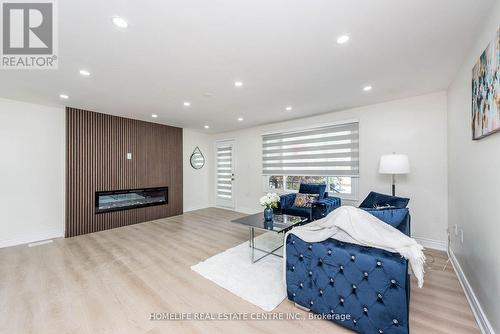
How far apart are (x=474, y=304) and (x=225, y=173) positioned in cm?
575

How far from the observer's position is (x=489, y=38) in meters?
1.66

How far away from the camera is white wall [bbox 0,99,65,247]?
11.9 ft

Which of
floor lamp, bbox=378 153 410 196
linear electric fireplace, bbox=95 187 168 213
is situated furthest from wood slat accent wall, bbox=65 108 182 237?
floor lamp, bbox=378 153 410 196

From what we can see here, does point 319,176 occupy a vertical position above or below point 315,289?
above

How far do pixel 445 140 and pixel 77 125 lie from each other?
6.62 metres

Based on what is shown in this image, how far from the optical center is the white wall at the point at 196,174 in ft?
20.7

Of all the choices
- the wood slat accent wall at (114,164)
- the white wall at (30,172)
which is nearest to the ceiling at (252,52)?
the white wall at (30,172)

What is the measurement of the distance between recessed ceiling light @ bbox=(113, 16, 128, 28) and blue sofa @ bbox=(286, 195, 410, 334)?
2.36 meters

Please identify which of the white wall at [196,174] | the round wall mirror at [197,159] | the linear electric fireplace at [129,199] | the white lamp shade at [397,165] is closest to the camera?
the white lamp shade at [397,165]

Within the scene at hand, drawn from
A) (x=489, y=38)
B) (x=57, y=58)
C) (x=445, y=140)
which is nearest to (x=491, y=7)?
(x=489, y=38)

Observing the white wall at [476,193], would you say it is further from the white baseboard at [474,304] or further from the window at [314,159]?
the window at [314,159]

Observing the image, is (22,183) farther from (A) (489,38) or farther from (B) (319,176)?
(A) (489,38)

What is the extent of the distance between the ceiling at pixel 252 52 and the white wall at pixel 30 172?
1.52 ft

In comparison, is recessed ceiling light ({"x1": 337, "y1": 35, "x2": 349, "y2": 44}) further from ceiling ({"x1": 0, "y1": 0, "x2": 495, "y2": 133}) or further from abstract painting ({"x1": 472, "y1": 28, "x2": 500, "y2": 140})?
abstract painting ({"x1": 472, "y1": 28, "x2": 500, "y2": 140})
